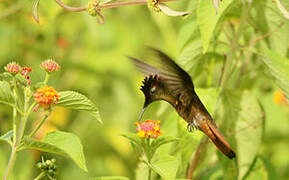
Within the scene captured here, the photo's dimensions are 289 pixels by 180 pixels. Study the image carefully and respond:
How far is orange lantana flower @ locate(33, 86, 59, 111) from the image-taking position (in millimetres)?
1011

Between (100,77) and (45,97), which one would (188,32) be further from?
(100,77)

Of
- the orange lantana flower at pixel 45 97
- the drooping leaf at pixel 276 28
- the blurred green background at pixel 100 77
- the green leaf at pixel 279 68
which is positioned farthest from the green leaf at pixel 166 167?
the blurred green background at pixel 100 77

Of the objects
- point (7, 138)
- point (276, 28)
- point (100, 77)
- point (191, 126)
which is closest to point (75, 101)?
point (7, 138)

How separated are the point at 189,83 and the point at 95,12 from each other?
12.7 inches

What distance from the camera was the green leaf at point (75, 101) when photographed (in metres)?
1.03

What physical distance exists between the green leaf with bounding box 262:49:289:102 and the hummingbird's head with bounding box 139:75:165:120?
14.8 inches

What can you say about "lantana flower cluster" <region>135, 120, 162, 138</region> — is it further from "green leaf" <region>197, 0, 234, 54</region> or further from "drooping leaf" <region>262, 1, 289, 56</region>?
"drooping leaf" <region>262, 1, 289, 56</region>

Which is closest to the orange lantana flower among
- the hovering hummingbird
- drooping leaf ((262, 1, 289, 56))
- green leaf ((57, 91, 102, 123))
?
green leaf ((57, 91, 102, 123))

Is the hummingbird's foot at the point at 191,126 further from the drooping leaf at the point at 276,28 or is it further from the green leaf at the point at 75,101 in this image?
the drooping leaf at the point at 276,28

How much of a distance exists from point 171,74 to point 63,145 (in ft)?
0.91

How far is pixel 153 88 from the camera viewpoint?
3.66ft

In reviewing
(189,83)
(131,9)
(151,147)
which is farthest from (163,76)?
(131,9)

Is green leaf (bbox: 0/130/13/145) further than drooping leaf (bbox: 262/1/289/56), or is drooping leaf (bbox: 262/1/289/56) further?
drooping leaf (bbox: 262/1/289/56)

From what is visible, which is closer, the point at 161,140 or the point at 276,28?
the point at 161,140
